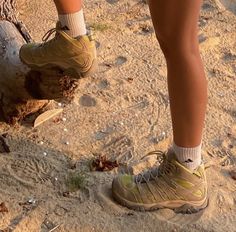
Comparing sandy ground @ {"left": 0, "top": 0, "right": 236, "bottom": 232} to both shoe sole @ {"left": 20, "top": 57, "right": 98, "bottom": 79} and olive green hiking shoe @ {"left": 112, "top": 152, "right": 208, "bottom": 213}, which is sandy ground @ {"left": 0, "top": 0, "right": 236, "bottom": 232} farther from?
shoe sole @ {"left": 20, "top": 57, "right": 98, "bottom": 79}

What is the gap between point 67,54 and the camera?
2.72m

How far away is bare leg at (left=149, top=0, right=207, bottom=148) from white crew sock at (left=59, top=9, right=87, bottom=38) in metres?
0.50

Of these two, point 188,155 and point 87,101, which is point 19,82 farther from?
point 188,155

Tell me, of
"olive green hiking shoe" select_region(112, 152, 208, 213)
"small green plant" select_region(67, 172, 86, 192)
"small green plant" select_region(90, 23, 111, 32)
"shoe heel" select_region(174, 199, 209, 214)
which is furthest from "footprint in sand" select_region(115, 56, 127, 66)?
"shoe heel" select_region(174, 199, 209, 214)

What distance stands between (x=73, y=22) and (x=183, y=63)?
1.96ft

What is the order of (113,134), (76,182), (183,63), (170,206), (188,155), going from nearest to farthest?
(183,63) < (188,155) < (170,206) < (76,182) < (113,134)

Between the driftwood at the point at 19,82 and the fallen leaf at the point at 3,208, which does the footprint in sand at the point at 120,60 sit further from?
the fallen leaf at the point at 3,208

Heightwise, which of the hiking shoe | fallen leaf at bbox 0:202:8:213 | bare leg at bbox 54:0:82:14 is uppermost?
bare leg at bbox 54:0:82:14

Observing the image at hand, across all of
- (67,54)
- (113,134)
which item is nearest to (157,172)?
(113,134)

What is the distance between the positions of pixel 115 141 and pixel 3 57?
2.24ft

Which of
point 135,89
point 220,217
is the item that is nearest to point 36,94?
point 135,89

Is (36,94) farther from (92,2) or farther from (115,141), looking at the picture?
(92,2)

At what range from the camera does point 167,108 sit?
3404 millimetres

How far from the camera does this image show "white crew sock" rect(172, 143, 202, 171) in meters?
2.55
